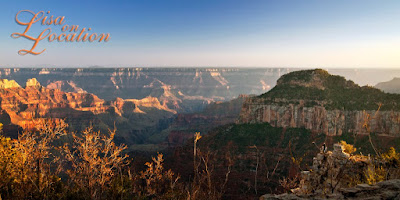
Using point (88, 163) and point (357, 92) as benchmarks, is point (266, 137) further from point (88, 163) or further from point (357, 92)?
point (88, 163)

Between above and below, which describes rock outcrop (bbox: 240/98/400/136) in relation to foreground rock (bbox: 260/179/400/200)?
below

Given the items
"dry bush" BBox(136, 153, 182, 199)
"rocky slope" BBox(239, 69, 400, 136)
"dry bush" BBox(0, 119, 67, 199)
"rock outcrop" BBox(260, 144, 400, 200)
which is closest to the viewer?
"rock outcrop" BBox(260, 144, 400, 200)

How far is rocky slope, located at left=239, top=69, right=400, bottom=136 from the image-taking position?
6100 cm

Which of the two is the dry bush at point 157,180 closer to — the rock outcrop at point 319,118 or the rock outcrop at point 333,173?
the rock outcrop at point 333,173

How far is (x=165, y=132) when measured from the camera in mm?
194750

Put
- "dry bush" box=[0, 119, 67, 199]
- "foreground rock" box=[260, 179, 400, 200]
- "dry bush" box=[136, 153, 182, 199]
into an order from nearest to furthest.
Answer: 1. "foreground rock" box=[260, 179, 400, 200]
2. "dry bush" box=[0, 119, 67, 199]
3. "dry bush" box=[136, 153, 182, 199]

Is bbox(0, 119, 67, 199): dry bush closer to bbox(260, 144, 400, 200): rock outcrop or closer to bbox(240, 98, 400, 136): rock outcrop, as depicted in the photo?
bbox(260, 144, 400, 200): rock outcrop

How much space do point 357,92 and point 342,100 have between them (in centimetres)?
542

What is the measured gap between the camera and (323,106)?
226ft

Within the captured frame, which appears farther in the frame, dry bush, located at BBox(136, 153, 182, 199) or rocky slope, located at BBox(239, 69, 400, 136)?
rocky slope, located at BBox(239, 69, 400, 136)

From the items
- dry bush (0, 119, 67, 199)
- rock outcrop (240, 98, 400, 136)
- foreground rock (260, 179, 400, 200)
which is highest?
foreground rock (260, 179, 400, 200)

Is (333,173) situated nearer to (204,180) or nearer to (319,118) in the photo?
(204,180)

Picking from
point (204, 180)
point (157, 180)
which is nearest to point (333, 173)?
point (157, 180)

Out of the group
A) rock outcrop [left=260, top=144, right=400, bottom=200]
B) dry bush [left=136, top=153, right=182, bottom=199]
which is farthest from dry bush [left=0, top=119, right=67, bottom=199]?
rock outcrop [left=260, top=144, right=400, bottom=200]
